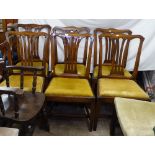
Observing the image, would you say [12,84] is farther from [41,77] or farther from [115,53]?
[115,53]

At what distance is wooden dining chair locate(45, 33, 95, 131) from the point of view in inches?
70.2

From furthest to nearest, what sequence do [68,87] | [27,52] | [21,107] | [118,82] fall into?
[27,52], [118,82], [68,87], [21,107]

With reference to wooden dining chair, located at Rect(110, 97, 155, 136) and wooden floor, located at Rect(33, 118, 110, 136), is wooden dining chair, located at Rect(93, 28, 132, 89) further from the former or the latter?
wooden dining chair, located at Rect(110, 97, 155, 136)

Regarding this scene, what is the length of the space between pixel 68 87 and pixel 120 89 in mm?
470

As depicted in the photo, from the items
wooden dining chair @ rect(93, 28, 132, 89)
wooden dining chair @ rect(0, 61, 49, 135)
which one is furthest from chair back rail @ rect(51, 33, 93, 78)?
wooden dining chair @ rect(0, 61, 49, 135)

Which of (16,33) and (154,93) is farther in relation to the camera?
(154,93)

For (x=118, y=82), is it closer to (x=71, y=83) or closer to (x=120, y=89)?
(x=120, y=89)

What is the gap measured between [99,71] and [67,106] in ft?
2.16

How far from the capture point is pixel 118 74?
2062 millimetres

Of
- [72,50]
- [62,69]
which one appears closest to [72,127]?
[62,69]

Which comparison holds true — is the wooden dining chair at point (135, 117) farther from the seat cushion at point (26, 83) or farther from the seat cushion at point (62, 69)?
the seat cushion at point (26, 83)

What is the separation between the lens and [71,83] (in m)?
1.91
